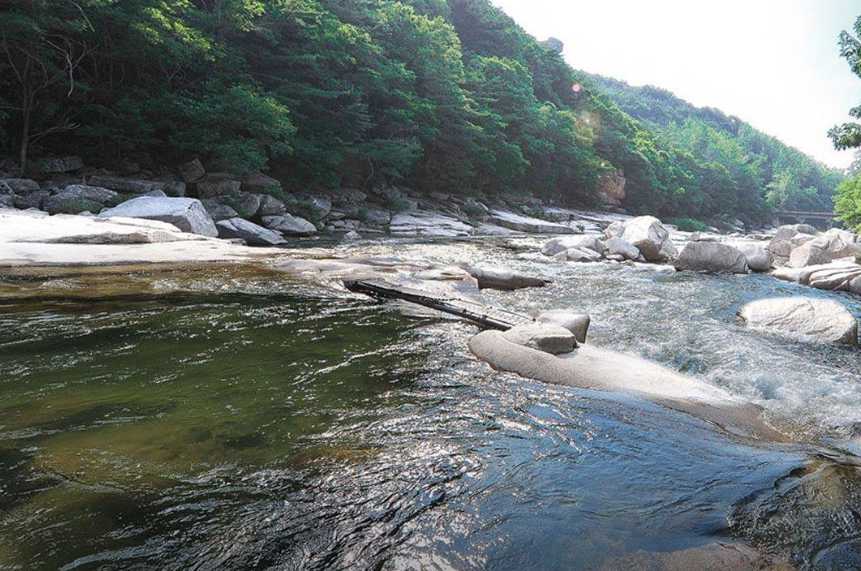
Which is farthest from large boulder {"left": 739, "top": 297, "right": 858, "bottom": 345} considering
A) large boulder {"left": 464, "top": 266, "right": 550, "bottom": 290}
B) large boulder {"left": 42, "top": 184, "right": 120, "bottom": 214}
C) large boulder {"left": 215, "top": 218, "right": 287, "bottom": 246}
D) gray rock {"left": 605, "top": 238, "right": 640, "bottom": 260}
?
large boulder {"left": 42, "top": 184, "right": 120, "bottom": 214}

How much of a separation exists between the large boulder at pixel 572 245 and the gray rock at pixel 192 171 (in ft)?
44.8

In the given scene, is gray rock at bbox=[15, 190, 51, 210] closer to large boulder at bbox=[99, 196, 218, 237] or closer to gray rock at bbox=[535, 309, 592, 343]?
large boulder at bbox=[99, 196, 218, 237]

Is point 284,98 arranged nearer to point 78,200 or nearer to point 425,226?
point 425,226

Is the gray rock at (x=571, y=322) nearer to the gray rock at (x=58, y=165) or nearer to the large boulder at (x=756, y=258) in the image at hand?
the large boulder at (x=756, y=258)

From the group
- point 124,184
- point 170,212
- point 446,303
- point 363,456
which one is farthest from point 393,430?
point 124,184

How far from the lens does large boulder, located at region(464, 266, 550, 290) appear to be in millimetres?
8562

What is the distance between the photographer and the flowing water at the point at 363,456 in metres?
1.90

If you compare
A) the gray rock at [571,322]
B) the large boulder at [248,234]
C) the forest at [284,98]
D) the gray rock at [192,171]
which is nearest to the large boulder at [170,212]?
the large boulder at [248,234]

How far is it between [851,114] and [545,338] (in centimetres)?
1829

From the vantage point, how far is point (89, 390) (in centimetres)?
313

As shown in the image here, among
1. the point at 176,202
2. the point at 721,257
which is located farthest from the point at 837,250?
the point at 176,202

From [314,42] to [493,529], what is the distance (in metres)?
24.7

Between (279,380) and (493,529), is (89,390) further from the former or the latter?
(493,529)

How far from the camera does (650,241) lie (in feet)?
46.9
